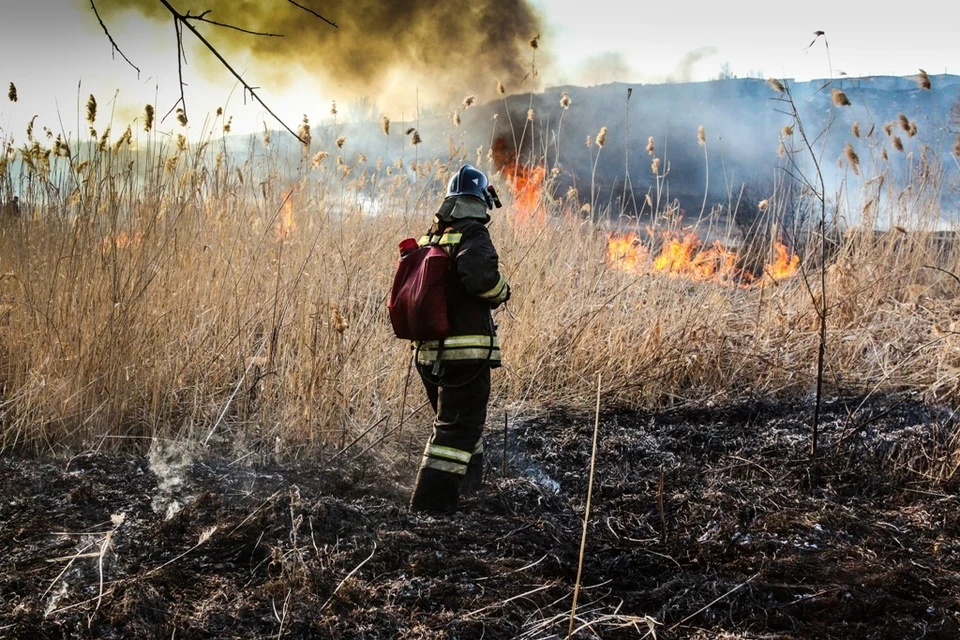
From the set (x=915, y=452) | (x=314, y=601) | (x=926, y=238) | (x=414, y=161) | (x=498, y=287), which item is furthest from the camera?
(x=926, y=238)

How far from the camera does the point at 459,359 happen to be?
3104 mm

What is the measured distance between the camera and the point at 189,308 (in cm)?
407

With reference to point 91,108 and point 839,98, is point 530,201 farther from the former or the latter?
point 91,108

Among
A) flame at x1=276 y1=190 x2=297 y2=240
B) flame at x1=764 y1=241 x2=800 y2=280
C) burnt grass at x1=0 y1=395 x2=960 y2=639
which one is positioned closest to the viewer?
burnt grass at x1=0 y1=395 x2=960 y2=639

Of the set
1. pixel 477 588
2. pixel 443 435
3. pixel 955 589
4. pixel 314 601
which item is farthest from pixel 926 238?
pixel 314 601

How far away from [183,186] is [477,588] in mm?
2903

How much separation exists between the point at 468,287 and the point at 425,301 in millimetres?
175

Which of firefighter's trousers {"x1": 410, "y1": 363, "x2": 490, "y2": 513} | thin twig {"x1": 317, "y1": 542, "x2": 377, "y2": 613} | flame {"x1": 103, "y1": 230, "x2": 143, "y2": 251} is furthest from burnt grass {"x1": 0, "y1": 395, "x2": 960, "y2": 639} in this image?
flame {"x1": 103, "y1": 230, "x2": 143, "y2": 251}

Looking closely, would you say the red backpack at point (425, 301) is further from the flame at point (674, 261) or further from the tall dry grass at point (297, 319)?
the flame at point (674, 261)

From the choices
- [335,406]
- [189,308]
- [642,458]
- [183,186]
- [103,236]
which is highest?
[183,186]

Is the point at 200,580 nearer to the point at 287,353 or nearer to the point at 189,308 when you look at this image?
the point at 287,353

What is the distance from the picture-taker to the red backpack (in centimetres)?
302

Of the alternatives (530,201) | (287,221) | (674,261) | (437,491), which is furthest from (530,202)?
(437,491)

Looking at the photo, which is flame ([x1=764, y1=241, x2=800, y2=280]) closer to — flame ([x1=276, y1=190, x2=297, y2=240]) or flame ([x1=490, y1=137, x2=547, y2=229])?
flame ([x1=490, y1=137, x2=547, y2=229])
